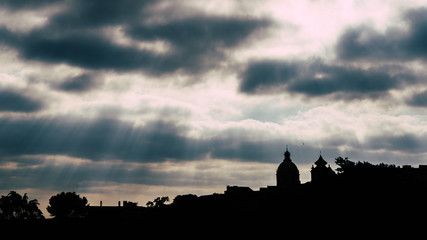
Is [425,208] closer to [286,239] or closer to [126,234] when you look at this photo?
[286,239]

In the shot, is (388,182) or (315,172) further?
(315,172)

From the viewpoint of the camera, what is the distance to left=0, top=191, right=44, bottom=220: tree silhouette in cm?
9819

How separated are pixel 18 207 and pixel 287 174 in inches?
2347

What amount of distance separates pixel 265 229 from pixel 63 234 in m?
20.7

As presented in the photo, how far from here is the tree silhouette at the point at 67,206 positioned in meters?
99.6

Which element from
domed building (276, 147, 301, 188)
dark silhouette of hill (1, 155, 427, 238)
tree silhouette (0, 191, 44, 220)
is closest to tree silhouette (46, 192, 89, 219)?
tree silhouette (0, 191, 44, 220)

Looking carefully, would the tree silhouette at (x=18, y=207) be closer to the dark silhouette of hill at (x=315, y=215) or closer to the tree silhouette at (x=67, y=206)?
the tree silhouette at (x=67, y=206)

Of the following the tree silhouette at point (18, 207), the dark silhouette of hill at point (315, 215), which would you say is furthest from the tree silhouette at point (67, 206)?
the dark silhouette of hill at point (315, 215)

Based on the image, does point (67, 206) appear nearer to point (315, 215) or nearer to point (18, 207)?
point (18, 207)

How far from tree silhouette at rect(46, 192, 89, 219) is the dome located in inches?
1755

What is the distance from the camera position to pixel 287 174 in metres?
111

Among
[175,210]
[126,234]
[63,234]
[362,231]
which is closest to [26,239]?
[63,234]

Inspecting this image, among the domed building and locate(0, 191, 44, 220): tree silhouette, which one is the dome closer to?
the domed building

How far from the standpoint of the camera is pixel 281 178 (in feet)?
366
